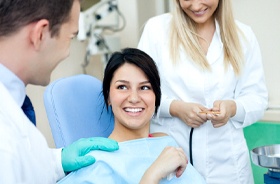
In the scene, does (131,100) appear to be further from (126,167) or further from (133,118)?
(126,167)

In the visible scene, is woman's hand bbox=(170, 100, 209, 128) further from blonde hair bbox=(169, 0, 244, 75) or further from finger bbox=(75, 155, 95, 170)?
finger bbox=(75, 155, 95, 170)

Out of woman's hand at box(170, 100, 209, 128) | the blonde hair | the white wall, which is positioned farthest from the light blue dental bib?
the white wall

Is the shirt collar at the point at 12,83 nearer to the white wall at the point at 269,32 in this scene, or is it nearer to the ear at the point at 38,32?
the ear at the point at 38,32

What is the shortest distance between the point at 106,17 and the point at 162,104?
1.54 m

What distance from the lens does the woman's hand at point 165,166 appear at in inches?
55.9

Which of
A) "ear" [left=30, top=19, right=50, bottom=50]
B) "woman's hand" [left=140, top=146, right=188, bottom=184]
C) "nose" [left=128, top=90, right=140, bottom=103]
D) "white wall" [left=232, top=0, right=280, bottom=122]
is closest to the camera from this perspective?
"ear" [left=30, top=19, right=50, bottom=50]

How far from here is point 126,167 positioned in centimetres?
161

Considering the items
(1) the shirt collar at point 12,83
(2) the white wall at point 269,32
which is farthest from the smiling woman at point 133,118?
(2) the white wall at point 269,32

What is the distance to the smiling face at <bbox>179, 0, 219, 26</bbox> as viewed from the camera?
184cm

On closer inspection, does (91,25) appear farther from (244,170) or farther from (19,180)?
(19,180)

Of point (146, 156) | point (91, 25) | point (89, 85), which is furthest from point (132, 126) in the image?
point (91, 25)

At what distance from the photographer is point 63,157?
148 cm

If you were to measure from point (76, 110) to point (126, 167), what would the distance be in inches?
13.8

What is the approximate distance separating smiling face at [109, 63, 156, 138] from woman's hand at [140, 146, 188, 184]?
244mm
